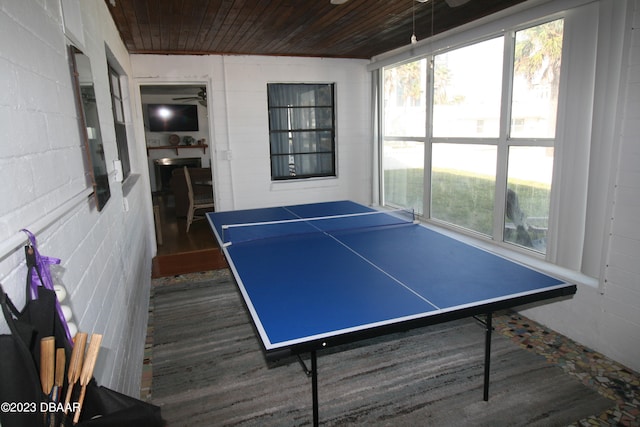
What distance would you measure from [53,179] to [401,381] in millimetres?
2190

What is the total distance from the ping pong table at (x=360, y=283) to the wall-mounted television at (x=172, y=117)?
716 centimetres

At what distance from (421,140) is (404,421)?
327cm

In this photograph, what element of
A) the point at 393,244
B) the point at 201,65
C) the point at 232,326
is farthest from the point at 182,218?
the point at 393,244

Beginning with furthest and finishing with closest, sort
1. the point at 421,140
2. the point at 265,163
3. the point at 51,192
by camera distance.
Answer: the point at 265,163
the point at 421,140
the point at 51,192

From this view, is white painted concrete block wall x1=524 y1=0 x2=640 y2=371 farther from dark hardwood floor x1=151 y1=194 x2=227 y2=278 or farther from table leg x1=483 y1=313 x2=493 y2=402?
dark hardwood floor x1=151 y1=194 x2=227 y2=278

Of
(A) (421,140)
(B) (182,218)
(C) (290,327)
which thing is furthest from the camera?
(B) (182,218)

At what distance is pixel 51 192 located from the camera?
1.12m

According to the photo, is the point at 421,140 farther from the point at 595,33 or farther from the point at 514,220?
the point at 595,33

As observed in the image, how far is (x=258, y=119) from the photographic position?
5332 mm

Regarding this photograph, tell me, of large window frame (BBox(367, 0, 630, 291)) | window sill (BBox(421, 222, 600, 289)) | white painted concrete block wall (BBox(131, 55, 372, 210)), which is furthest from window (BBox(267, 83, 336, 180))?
large window frame (BBox(367, 0, 630, 291))

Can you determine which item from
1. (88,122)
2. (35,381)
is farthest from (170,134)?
(35,381)

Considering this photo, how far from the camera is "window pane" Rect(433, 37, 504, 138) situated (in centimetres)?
371

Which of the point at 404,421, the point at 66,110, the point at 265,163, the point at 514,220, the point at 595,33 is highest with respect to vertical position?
the point at 595,33

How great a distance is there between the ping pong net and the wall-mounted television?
272 inches
